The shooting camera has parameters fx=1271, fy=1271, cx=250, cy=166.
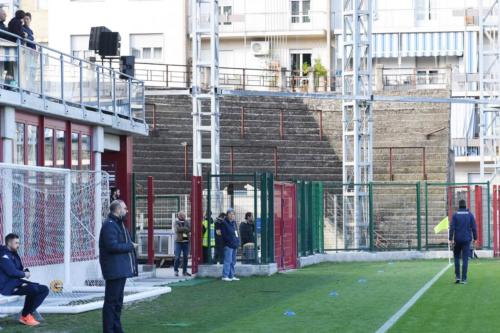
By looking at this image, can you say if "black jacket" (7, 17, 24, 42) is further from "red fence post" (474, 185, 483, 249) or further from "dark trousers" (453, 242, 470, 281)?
"red fence post" (474, 185, 483, 249)

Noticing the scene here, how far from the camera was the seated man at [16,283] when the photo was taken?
18961mm

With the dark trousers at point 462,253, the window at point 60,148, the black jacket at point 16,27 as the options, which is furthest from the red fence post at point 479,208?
the black jacket at point 16,27

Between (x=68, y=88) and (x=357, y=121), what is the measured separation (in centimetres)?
1550

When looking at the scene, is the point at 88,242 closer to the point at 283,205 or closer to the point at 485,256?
the point at 283,205

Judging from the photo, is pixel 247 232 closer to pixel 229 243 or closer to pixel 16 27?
pixel 229 243

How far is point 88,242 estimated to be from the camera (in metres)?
26.6

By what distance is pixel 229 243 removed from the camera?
97.6 feet

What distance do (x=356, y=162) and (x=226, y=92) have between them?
20.0 ft

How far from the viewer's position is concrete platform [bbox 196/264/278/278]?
31.2 m

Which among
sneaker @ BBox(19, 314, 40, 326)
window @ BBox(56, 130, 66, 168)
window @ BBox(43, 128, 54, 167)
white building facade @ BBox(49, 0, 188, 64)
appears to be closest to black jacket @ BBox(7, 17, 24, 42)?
window @ BBox(43, 128, 54, 167)

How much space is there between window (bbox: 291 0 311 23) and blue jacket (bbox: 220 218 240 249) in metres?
39.3

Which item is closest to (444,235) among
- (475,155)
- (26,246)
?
(26,246)

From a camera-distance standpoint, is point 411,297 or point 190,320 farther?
point 411,297

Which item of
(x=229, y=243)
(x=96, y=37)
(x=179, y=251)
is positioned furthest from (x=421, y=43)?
(x=229, y=243)
